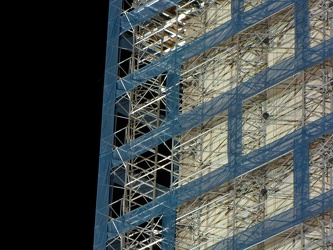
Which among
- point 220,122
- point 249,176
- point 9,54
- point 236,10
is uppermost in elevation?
point 9,54

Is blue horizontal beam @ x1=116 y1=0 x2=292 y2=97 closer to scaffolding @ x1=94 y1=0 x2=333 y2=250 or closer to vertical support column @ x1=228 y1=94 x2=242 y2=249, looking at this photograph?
scaffolding @ x1=94 y1=0 x2=333 y2=250

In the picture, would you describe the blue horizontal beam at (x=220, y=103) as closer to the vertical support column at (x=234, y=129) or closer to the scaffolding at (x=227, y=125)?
the scaffolding at (x=227, y=125)

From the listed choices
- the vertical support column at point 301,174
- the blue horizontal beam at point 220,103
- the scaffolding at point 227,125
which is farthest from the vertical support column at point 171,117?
the vertical support column at point 301,174

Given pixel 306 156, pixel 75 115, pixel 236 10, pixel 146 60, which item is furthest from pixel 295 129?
pixel 75 115

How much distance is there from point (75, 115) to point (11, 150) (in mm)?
2764

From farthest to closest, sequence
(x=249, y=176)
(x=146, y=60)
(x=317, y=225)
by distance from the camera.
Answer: (x=146, y=60) → (x=249, y=176) → (x=317, y=225)

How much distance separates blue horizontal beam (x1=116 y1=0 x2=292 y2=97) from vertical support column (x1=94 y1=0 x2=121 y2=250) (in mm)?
429

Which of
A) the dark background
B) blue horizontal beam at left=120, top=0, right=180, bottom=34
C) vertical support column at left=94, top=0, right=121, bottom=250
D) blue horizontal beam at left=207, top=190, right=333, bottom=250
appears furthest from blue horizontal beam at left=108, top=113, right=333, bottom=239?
the dark background

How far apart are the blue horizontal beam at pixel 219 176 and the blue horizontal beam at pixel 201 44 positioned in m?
4.33

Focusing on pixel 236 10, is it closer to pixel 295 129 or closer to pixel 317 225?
pixel 295 129

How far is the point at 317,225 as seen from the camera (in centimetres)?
3288

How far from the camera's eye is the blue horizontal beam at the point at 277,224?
32.2m

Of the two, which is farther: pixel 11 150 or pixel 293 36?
pixel 11 150

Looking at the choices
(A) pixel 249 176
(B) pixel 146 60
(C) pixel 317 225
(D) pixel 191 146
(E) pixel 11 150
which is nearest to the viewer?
(C) pixel 317 225
